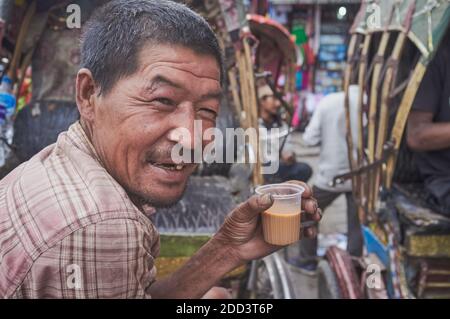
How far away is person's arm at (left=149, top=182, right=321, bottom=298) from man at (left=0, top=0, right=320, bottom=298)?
0.05 metres

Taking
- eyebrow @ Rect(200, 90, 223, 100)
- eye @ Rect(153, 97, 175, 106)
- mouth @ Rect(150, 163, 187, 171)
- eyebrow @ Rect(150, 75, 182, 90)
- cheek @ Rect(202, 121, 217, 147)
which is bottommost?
mouth @ Rect(150, 163, 187, 171)

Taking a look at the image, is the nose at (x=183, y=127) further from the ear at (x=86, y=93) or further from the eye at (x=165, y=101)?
the ear at (x=86, y=93)

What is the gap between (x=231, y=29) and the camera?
6.50 ft

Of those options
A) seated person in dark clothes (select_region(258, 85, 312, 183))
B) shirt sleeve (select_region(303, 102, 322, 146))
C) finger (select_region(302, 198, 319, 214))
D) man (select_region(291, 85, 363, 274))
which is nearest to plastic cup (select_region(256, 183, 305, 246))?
finger (select_region(302, 198, 319, 214))

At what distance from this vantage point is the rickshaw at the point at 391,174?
173cm

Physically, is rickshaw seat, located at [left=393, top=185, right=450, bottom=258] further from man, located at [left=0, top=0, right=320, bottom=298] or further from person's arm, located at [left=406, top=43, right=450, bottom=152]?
man, located at [left=0, top=0, right=320, bottom=298]

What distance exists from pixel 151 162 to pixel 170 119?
0.11m

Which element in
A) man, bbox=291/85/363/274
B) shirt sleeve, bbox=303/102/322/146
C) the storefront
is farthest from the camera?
the storefront

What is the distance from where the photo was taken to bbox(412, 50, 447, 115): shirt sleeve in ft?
6.16

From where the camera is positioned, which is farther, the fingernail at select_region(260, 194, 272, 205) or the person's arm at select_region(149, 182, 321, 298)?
the person's arm at select_region(149, 182, 321, 298)

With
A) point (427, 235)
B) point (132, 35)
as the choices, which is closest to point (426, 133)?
point (427, 235)

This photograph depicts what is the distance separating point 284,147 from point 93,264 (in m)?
2.17
